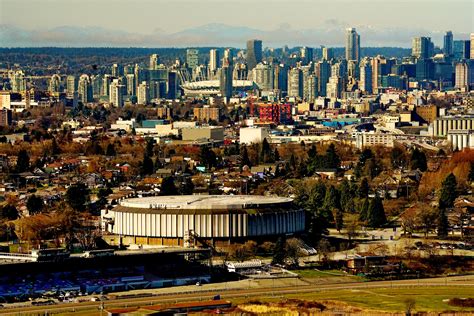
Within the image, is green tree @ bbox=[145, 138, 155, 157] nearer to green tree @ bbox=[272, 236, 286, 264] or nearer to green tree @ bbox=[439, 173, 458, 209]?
green tree @ bbox=[439, 173, 458, 209]

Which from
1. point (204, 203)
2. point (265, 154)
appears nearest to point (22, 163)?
point (265, 154)

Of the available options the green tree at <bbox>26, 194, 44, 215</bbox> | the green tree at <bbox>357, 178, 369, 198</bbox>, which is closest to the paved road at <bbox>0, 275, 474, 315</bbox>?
the green tree at <bbox>26, 194, 44, 215</bbox>

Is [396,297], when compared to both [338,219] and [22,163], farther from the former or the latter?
→ [22,163]

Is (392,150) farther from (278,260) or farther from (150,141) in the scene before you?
(278,260)

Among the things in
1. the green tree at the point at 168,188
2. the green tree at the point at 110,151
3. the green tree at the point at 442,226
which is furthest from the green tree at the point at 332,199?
the green tree at the point at 110,151

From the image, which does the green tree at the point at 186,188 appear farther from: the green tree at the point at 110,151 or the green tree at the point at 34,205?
the green tree at the point at 110,151

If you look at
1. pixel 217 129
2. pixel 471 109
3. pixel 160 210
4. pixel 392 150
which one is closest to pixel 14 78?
pixel 471 109
